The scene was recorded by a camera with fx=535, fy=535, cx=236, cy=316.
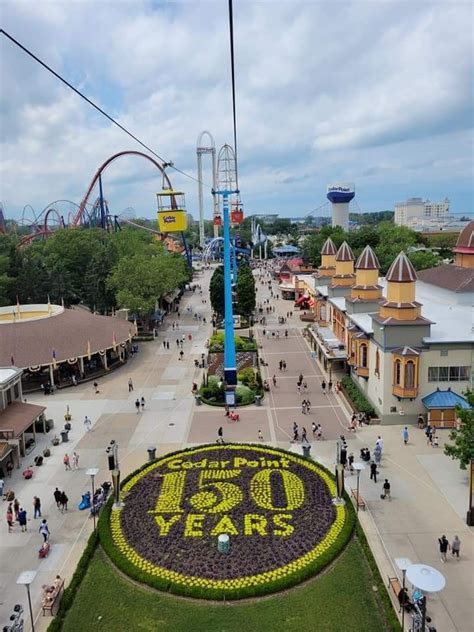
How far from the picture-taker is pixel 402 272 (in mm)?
32312

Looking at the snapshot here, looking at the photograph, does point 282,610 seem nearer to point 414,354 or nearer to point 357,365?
point 414,354

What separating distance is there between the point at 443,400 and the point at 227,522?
1605 cm

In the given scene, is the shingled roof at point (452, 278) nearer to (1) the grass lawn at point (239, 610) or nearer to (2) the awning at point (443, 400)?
(2) the awning at point (443, 400)

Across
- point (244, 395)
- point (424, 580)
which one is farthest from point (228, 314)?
point (424, 580)

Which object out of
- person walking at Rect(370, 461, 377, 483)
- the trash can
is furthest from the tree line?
the trash can

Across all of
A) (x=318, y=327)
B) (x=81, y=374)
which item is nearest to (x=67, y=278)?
(x=81, y=374)

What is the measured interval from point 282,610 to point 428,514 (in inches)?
333

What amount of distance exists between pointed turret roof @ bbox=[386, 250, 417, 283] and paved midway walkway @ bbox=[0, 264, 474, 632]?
355 inches

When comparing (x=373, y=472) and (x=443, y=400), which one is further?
(x=443, y=400)

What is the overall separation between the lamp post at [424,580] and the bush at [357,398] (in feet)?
60.2

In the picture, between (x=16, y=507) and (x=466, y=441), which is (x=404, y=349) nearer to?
(x=466, y=441)

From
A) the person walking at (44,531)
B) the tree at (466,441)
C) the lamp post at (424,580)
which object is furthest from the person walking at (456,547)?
the person walking at (44,531)

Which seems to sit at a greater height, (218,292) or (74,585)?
(218,292)

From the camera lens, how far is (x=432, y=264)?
260ft
